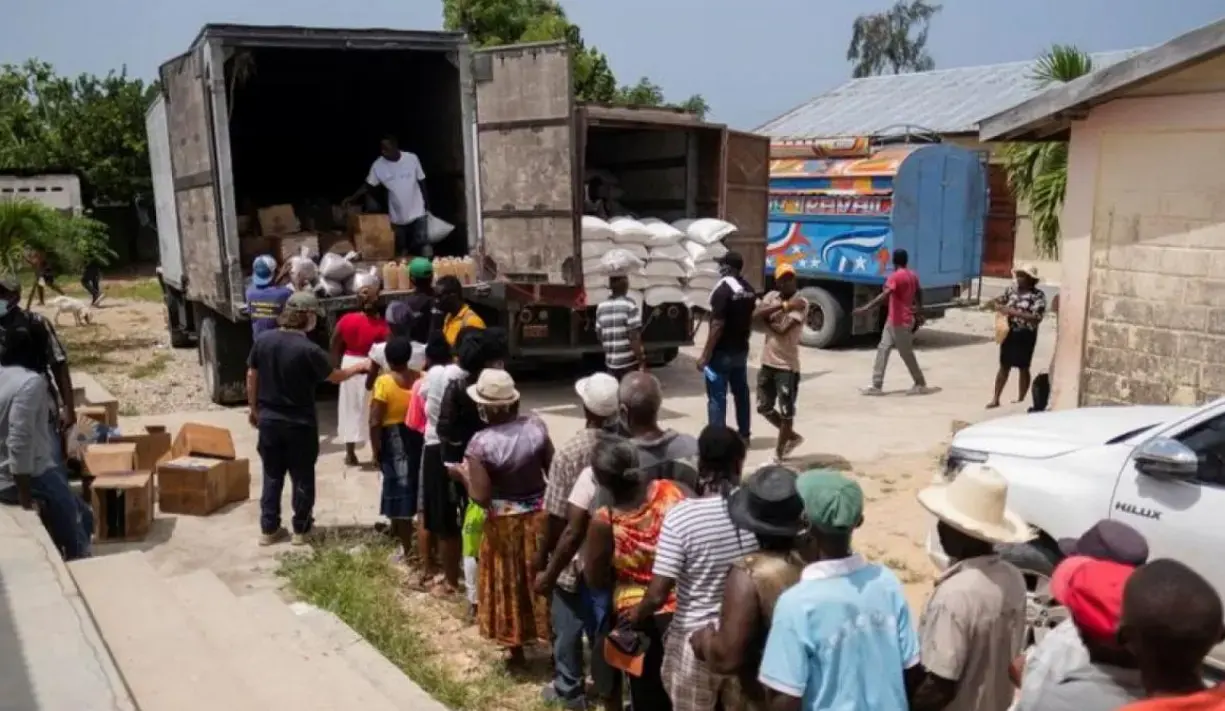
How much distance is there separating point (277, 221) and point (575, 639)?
24.3ft

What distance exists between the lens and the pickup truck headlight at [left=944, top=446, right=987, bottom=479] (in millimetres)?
4812

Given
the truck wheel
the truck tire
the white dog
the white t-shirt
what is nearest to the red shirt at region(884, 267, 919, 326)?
the truck wheel

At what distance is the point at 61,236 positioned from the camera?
15016 millimetres

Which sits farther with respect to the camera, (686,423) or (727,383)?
(686,423)

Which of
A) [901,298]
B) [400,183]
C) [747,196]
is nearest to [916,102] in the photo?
[747,196]

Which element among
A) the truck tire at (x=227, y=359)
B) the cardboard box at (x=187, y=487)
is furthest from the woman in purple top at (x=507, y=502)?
the truck tire at (x=227, y=359)

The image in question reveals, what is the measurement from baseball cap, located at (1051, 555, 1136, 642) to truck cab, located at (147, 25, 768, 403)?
7.04 m

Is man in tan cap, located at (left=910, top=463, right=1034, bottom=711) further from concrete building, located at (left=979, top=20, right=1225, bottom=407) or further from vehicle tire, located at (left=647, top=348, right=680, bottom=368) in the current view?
vehicle tire, located at (left=647, top=348, right=680, bottom=368)

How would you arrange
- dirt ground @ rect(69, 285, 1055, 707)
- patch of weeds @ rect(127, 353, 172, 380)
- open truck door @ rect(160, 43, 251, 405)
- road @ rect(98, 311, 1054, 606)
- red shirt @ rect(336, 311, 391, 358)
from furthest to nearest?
patch of weeds @ rect(127, 353, 172, 380), open truck door @ rect(160, 43, 251, 405), red shirt @ rect(336, 311, 391, 358), road @ rect(98, 311, 1054, 606), dirt ground @ rect(69, 285, 1055, 707)

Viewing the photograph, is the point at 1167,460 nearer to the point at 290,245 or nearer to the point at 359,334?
the point at 359,334

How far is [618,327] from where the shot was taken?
7.24m

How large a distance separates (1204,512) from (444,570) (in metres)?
3.33

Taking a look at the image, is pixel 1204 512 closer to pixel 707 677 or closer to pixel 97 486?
pixel 707 677

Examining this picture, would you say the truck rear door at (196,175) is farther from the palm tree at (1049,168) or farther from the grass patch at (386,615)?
the palm tree at (1049,168)
